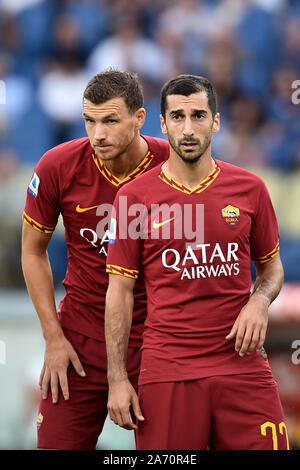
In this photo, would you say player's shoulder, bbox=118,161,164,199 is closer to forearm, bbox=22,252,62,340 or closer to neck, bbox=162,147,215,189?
neck, bbox=162,147,215,189

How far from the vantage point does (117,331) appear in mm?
3871

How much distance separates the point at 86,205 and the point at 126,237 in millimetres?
511

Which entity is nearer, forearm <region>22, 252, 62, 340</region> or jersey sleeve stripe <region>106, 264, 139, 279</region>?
jersey sleeve stripe <region>106, 264, 139, 279</region>

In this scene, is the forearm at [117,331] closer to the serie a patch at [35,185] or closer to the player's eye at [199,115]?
the serie a patch at [35,185]

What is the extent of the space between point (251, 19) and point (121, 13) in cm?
151

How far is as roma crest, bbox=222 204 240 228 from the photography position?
3893 mm

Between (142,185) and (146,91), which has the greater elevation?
(146,91)

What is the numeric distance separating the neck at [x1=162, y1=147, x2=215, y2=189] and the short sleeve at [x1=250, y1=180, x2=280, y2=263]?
29 cm

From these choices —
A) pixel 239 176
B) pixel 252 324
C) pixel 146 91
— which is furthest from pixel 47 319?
pixel 146 91

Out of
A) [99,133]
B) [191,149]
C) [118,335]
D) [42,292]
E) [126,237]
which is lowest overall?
[118,335]

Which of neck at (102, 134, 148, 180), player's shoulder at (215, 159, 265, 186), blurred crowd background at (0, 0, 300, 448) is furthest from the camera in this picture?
blurred crowd background at (0, 0, 300, 448)

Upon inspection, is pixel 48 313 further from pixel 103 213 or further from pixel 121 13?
pixel 121 13

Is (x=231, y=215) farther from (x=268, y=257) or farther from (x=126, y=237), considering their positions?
(x=126, y=237)

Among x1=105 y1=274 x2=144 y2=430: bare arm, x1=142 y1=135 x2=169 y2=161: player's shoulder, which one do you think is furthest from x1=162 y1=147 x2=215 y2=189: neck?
x1=105 y1=274 x2=144 y2=430: bare arm
